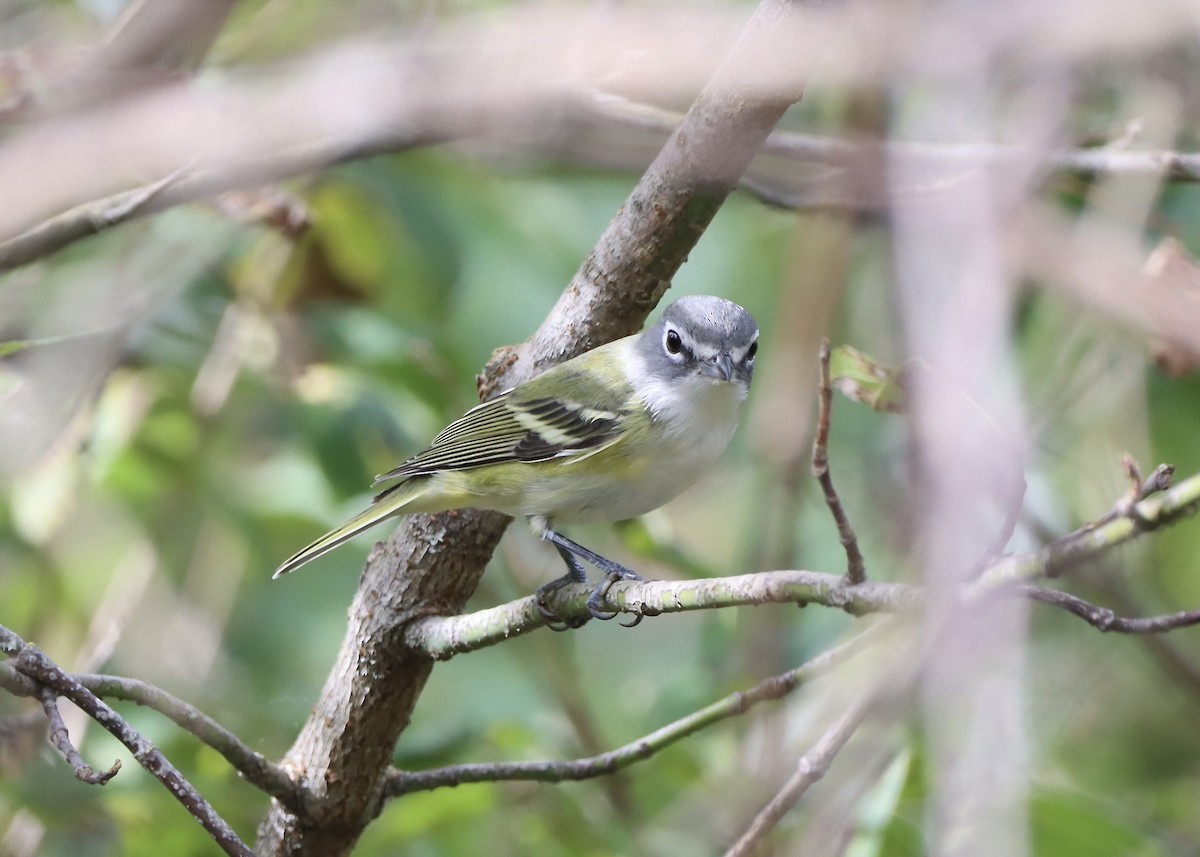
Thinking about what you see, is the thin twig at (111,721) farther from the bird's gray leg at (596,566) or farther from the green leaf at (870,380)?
the green leaf at (870,380)

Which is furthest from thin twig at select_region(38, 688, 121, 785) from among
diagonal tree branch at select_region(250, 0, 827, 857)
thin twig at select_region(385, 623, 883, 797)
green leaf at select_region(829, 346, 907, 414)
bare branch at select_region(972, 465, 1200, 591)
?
green leaf at select_region(829, 346, 907, 414)

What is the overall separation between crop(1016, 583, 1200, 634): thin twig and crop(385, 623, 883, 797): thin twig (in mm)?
442

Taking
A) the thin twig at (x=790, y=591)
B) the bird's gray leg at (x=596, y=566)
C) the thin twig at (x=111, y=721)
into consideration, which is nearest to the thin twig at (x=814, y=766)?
the thin twig at (x=790, y=591)

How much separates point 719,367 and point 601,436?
1.11 ft

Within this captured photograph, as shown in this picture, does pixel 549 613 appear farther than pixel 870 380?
No

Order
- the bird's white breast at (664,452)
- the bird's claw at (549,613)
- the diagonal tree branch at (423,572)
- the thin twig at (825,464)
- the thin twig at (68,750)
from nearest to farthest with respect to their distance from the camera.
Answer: the thin twig at (825,464) → the thin twig at (68,750) → the bird's claw at (549,613) → the diagonal tree branch at (423,572) → the bird's white breast at (664,452)

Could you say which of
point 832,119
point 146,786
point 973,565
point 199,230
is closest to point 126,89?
point 199,230

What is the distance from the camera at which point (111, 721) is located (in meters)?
1.75

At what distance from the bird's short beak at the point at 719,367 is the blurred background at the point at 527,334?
1.39ft

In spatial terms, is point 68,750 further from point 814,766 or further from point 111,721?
point 814,766

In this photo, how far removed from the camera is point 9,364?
342 centimetres

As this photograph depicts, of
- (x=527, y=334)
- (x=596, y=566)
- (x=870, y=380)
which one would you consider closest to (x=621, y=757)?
(x=596, y=566)

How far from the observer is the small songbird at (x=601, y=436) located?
2.89 meters

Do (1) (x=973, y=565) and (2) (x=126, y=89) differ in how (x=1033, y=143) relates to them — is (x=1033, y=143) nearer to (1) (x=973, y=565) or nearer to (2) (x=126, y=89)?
(1) (x=973, y=565)
